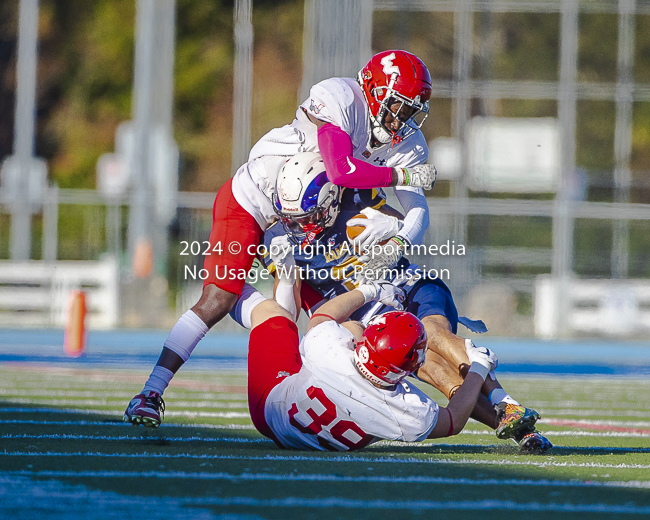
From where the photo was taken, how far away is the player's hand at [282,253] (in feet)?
16.9

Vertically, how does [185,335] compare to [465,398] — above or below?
above

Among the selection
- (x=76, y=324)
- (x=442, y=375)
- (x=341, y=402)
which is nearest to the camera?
(x=341, y=402)

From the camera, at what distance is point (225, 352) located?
44.7 feet

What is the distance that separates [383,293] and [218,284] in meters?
0.82

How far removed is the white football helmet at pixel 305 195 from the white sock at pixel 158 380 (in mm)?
871

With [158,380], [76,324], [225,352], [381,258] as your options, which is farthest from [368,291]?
[225,352]

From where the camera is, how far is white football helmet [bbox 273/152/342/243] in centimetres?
479

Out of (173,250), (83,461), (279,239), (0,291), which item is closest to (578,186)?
(173,250)

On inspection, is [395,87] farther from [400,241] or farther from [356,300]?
[356,300]

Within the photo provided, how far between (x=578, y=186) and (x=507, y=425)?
14.3m

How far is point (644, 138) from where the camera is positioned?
88.4 feet

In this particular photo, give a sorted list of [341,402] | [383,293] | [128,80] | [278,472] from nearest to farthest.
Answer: [278,472], [341,402], [383,293], [128,80]

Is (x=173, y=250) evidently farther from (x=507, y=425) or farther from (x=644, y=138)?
(x=507, y=425)

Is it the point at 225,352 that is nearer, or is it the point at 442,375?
the point at 442,375
